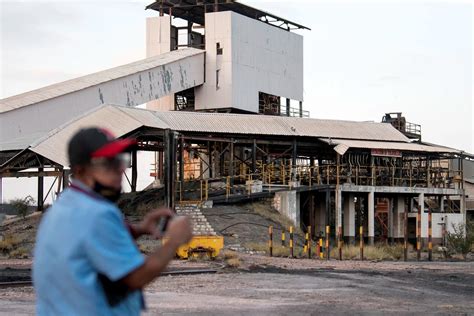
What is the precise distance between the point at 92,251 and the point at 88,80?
44045mm

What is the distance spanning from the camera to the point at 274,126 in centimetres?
4597

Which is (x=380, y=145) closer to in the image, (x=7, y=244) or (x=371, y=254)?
(x=371, y=254)

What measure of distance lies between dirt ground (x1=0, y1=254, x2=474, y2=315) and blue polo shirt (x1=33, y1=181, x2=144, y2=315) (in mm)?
10218

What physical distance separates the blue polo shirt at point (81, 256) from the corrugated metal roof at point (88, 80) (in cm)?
3879

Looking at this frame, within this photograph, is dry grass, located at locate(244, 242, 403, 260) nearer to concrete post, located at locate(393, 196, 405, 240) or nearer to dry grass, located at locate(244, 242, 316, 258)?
dry grass, located at locate(244, 242, 316, 258)

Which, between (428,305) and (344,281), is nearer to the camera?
(428,305)

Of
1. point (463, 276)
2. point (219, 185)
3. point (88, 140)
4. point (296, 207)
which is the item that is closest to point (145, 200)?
point (219, 185)

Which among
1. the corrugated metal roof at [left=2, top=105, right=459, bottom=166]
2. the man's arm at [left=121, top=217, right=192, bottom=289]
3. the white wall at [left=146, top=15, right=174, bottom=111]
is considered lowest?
the man's arm at [left=121, top=217, right=192, bottom=289]

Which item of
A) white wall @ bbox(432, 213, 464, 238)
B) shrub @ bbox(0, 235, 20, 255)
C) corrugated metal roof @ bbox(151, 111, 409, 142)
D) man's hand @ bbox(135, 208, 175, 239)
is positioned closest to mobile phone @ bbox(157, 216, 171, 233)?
man's hand @ bbox(135, 208, 175, 239)

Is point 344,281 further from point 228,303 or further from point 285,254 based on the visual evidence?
point 285,254

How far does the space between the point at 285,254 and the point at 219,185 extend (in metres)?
12.8

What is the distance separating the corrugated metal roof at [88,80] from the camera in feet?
139

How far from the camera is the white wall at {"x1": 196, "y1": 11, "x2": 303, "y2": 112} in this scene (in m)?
53.6

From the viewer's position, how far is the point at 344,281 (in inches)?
841
